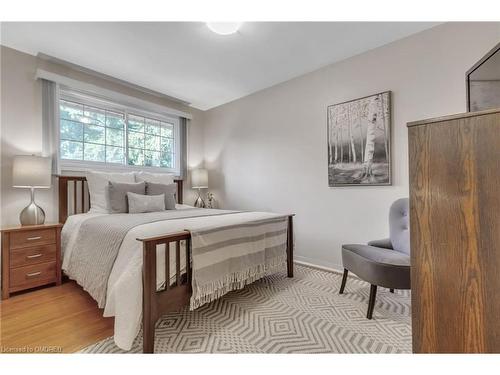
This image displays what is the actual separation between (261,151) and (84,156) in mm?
2335

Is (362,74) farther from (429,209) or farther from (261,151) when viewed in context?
(429,209)

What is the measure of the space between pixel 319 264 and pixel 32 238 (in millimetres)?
3009

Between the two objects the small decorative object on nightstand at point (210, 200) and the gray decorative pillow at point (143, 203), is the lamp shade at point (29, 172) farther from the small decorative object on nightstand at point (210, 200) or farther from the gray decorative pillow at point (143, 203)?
the small decorative object on nightstand at point (210, 200)

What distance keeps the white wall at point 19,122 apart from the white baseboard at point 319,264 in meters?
2.97

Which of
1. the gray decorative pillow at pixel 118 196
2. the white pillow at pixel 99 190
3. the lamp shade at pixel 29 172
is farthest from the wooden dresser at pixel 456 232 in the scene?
the lamp shade at pixel 29 172

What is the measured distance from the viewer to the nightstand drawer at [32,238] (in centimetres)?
207

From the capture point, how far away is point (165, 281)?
1434 mm

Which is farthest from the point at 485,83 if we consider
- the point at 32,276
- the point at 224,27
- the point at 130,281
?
the point at 32,276

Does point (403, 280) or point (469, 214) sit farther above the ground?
point (469, 214)

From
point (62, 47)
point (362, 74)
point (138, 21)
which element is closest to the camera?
point (138, 21)

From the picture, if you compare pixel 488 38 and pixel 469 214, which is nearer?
pixel 469 214

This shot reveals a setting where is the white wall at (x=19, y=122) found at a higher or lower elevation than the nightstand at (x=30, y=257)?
higher
